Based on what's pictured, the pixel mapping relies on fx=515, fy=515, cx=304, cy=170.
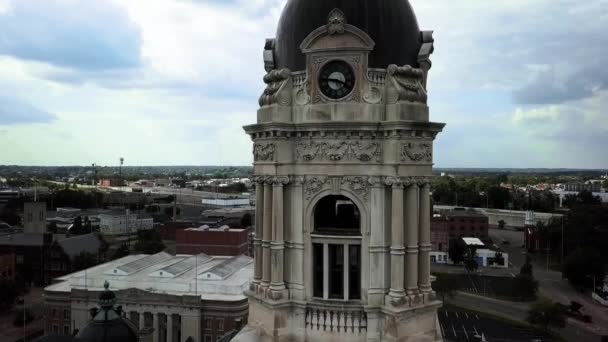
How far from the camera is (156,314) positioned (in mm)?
66562

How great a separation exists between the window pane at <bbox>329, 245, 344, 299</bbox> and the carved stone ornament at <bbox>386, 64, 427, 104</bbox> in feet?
18.6

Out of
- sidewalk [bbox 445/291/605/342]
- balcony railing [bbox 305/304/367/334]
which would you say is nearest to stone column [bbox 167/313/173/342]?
sidewalk [bbox 445/291/605/342]

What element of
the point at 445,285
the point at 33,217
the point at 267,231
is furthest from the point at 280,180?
the point at 33,217

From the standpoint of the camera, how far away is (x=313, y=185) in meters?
18.5

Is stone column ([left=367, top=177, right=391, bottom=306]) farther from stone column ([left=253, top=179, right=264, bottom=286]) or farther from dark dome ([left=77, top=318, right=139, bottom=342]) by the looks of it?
dark dome ([left=77, top=318, right=139, bottom=342])

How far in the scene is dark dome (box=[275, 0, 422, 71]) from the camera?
18.5 metres

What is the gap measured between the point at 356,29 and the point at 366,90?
2.15 meters

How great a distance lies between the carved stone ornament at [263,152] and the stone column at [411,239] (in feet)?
16.6

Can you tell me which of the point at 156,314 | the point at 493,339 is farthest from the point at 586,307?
the point at 156,314

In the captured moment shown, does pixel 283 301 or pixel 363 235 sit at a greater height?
pixel 363 235

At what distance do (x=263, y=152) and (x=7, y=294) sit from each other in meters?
82.6

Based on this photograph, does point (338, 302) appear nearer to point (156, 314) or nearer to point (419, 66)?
point (419, 66)

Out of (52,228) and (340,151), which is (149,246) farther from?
(340,151)

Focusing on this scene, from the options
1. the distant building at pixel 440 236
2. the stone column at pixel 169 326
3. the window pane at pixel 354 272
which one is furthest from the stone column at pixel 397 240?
the distant building at pixel 440 236
